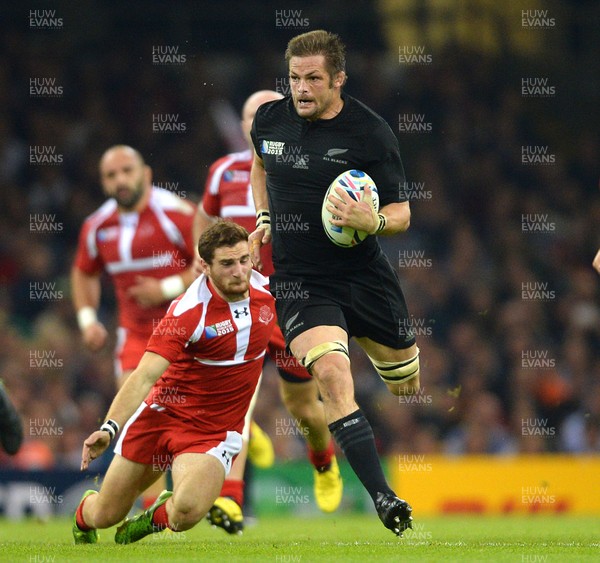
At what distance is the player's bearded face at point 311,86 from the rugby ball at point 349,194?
0.41m

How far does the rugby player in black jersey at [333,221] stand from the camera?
6699 millimetres

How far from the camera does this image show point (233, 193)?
9.02 meters

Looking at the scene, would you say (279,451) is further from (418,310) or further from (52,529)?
(52,529)

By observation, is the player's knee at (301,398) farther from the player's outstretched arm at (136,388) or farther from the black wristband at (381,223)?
the black wristband at (381,223)

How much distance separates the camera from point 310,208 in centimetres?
707

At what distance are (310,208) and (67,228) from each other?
9.78 meters

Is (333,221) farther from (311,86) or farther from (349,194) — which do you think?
(311,86)

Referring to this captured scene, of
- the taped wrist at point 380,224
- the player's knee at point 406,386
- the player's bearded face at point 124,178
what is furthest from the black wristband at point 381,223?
the player's bearded face at point 124,178

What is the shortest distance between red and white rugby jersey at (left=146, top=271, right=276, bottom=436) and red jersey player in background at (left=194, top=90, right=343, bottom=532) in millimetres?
1036

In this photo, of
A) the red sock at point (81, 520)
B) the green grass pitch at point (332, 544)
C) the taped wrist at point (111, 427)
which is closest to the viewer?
the green grass pitch at point (332, 544)

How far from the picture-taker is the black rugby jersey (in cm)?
703

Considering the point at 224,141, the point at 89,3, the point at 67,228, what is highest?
the point at 89,3

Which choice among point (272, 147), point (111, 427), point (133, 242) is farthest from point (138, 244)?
point (111, 427)

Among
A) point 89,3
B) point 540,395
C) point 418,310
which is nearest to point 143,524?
point 540,395
